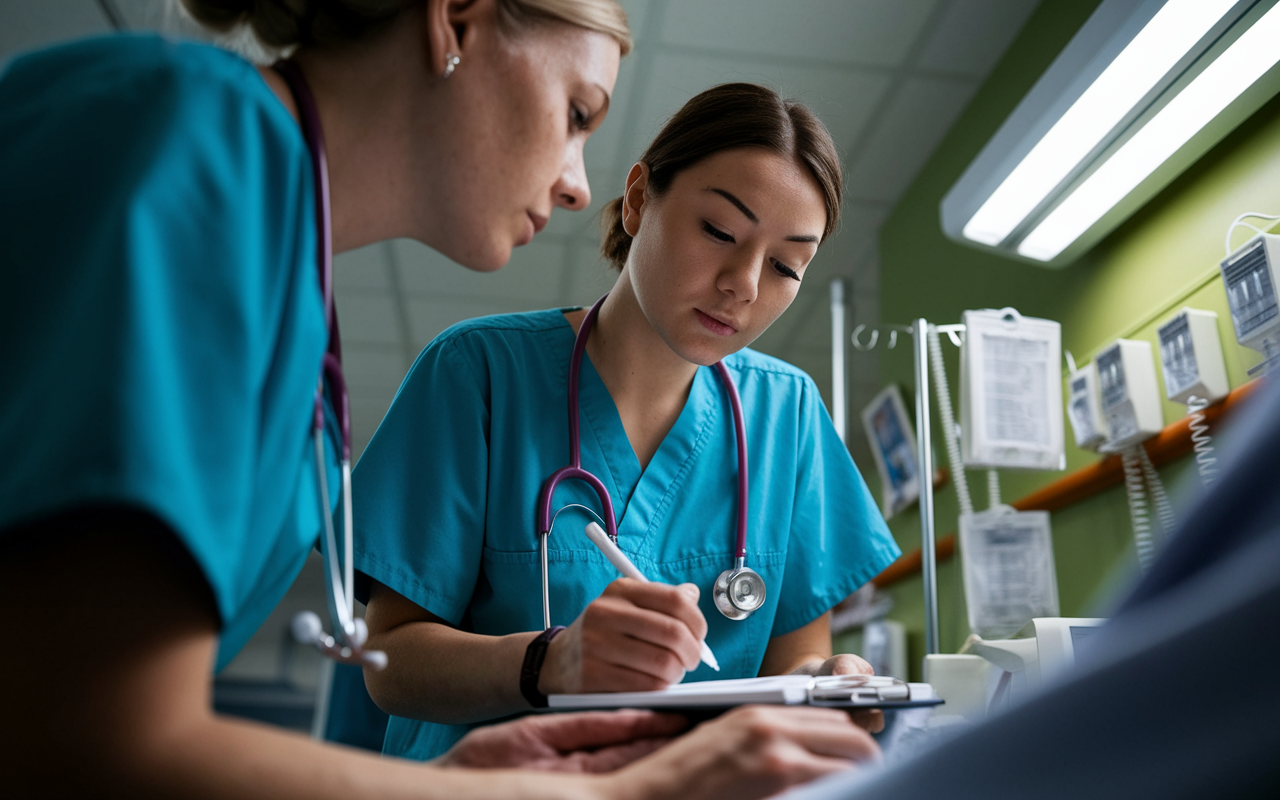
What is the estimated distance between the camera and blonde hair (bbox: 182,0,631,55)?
0.71 meters

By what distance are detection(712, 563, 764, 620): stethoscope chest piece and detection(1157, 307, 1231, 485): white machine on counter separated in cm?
83

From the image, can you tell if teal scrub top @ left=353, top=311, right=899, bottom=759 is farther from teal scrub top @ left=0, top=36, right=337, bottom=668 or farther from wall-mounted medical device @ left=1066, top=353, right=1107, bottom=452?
wall-mounted medical device @ left=1066, top=353, right=1107, bottom=452

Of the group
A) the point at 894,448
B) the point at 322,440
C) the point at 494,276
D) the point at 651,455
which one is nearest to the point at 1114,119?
the point at 651,455

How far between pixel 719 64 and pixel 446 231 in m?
2.12

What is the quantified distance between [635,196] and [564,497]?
0.46 meters

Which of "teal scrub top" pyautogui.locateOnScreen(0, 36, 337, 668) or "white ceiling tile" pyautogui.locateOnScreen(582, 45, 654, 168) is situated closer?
"teal scrub top" pyautogui.locateOnScreen(0, 36, 337, 668)

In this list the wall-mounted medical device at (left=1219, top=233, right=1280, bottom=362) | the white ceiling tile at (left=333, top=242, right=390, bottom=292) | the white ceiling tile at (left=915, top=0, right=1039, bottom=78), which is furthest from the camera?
the white ceiling tile at (left=333, top=242, right=390, bottom=292)

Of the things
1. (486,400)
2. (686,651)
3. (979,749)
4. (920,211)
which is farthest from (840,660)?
(920,211)

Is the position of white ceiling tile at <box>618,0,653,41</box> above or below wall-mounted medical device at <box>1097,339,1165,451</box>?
above

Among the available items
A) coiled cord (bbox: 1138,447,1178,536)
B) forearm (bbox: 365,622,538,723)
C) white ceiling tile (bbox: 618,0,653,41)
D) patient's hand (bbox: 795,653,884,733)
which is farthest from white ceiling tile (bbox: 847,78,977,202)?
forearm (bbox: 365,622,538,723)

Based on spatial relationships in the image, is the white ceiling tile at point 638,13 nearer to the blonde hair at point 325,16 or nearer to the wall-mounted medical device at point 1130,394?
the wall-mounted medical device at point 1130,394

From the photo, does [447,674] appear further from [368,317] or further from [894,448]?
[368,317]

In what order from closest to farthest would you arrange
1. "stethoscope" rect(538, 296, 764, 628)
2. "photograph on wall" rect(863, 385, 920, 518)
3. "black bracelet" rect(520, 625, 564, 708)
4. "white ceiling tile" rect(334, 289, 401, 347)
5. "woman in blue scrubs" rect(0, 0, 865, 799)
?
"woman in blue scrubs" rect(0, 0, 865, 799) < "black bracelet" rect(520, 625, 564, 708) < "stethoscope" rect(538, 296, 764, 628) < "photograph on wall" rect(863, 385, 920, 518) < "white ceiling tile" rect(334, 289, 401, 347)

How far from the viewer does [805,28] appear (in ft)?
8.24
